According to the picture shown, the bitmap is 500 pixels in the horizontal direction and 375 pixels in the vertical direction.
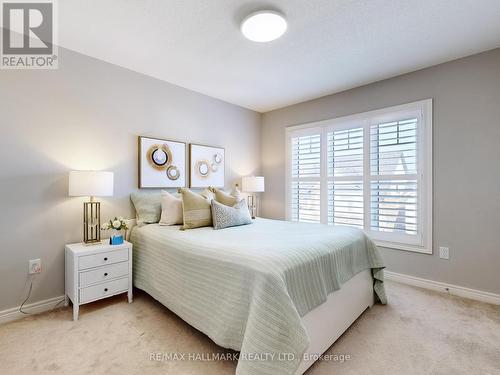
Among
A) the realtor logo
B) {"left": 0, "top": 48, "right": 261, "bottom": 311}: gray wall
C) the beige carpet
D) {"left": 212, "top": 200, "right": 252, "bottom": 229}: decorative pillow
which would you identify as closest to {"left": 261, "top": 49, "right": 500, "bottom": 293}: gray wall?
the beige carpet

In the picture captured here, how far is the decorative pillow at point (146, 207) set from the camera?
105 inches

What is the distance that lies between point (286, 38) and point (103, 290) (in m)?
2.86

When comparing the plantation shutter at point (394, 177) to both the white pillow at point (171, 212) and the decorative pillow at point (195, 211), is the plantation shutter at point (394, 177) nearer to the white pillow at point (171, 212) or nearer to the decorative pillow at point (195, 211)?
the decorative pillow at point (195, 211)

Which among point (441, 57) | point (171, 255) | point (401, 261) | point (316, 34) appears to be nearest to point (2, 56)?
point (171, 255)

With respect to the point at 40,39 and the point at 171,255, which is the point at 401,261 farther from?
the point at 40,39

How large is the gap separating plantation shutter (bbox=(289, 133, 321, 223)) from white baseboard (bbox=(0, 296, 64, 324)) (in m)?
3.19

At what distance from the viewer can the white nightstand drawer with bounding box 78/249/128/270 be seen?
2076mm

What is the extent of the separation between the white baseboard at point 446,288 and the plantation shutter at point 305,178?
1222 millimetres

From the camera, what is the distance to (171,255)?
6.58 ft

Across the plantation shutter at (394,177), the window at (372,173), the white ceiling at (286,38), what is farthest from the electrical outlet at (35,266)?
the plantation shutter at (394,177)

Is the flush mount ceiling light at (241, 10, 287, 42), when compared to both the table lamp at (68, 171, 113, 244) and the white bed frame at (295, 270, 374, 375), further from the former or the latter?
the white bed frame at (295, 270, 374, 375)

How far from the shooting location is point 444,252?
2.65 m

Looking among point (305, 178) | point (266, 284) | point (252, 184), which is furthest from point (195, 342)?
point (305, 178)

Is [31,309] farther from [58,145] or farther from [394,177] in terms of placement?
[394,177]
